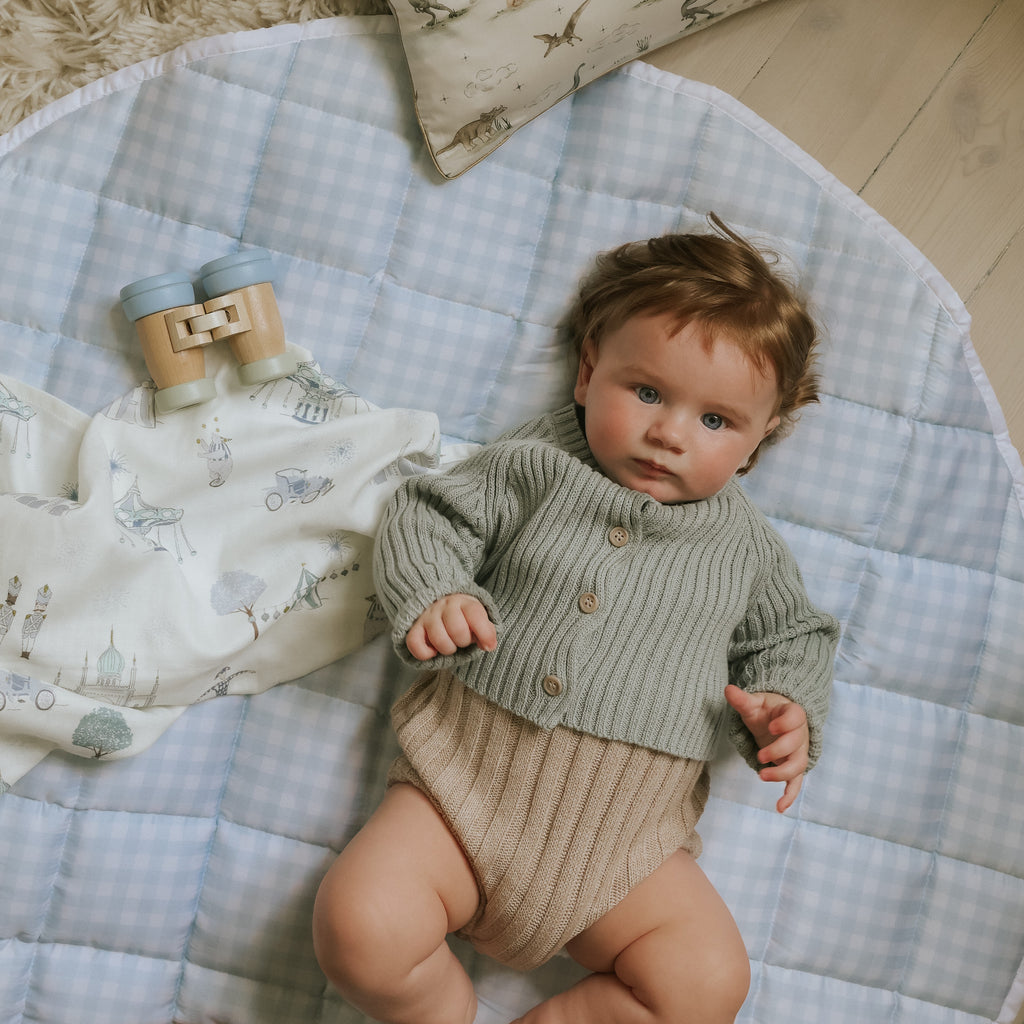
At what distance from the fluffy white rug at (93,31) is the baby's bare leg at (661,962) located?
112 cm

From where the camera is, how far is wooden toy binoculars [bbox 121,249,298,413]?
114 centimetres

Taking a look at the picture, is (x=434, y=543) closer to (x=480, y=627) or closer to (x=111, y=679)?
(x=480, y=627)

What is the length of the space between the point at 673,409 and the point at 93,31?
876mm

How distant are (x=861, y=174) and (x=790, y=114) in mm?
123

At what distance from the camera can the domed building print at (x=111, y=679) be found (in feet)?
3.66

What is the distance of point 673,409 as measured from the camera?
A: 3.51 ft

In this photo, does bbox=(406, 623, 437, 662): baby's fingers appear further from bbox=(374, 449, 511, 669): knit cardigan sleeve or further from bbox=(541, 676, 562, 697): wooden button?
bbox=(541, 676, 562, 697): wooden button

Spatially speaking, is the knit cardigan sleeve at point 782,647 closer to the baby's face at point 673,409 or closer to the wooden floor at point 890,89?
the baby's face at point 673,409

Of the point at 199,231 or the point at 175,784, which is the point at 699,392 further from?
the point at 175,784

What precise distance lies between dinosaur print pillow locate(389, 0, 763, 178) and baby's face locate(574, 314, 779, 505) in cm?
33

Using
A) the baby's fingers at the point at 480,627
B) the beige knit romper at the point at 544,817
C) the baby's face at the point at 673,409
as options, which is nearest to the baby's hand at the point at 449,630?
the baby's fingers at the point at 480,627

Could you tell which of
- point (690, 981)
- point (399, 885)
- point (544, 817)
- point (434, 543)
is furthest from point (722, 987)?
point (434, 543)

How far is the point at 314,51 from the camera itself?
122cm

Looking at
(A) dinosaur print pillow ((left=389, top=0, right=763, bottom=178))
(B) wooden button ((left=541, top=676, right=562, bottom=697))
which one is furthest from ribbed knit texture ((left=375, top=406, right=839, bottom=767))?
(A) dinosaur print pillow ((left=389, top=0, right=763, bottom=178))
